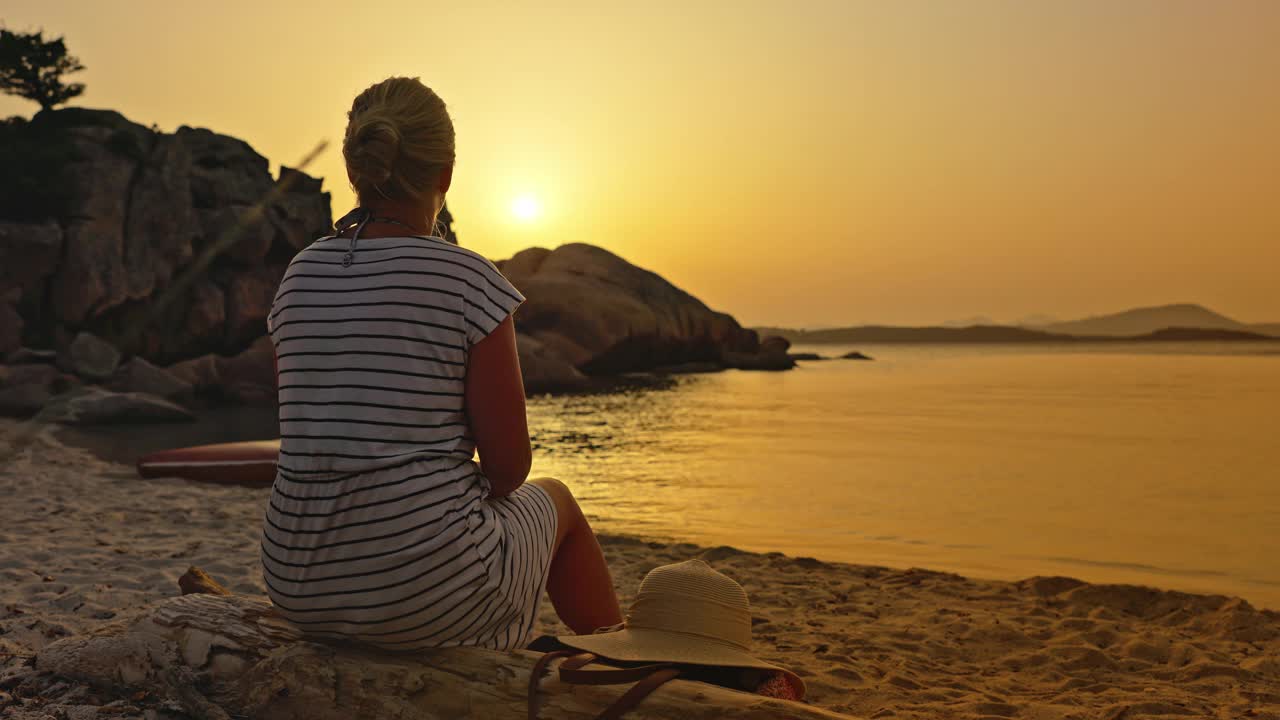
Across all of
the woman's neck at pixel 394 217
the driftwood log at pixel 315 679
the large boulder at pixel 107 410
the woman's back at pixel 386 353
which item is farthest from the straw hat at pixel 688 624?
the large boulder at pixel 107 410

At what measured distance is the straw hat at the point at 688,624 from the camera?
86.1 inches

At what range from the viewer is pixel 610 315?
38219 millimetres

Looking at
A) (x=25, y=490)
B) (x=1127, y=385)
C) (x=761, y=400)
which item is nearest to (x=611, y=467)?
(x=25, y=490)

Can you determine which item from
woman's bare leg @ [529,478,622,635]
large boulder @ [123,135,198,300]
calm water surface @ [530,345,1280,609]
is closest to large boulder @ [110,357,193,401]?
large boulder @ [123,135,198,300]

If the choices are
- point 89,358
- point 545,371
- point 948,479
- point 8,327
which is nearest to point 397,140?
point 948,479

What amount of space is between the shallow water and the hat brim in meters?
4.82

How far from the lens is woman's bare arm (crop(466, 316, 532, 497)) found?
199 cm

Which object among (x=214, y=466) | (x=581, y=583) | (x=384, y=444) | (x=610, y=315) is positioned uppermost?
(x=610, y=315)

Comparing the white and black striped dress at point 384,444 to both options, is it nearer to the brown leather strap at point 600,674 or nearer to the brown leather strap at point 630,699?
the brown leather strap at point 600,674

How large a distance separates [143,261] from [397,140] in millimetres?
27506

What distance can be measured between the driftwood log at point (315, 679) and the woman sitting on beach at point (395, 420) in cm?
10

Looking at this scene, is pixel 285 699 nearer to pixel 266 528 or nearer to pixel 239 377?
pixel 266 528

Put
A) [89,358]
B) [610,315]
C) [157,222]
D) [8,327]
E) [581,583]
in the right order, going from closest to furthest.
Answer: [581,583] < [8,327] < [89,358] < [157,222] < [610,315]

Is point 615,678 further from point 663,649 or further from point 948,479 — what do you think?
point 948,479
